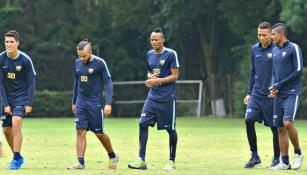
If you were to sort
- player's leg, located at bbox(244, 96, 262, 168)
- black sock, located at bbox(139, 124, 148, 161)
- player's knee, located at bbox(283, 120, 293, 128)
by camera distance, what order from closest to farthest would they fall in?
1. player's knee, located at bbox(283, 120, 293, 128)
2. black sock, located at bbox(139, 124, 148, 161)
3. player's leg, located at bbox(244, 96, 262, 168)

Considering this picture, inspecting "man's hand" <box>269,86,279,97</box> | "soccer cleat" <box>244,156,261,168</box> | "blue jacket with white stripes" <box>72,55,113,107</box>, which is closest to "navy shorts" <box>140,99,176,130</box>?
"blue jacket with white stripes" <box>72,55,113,107</box>

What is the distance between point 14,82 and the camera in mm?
15438

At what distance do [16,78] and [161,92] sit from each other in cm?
252

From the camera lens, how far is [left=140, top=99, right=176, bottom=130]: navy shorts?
50.5ft

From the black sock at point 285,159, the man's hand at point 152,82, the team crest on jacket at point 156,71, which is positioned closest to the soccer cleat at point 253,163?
the black sock at point 285,159

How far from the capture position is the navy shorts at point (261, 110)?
15.4m

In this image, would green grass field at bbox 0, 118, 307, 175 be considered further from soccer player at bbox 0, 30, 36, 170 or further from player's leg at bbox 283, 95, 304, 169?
soccer player at bbox 0, 30, 36, 170

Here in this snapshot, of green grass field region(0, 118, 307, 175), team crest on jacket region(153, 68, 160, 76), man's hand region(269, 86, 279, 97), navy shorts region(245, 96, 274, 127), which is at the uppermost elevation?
team crest on jacket region(153, 68, 160, 76)

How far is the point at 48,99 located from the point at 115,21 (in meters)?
7.20

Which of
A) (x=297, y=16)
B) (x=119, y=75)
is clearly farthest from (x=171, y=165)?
(x=119, y=75)

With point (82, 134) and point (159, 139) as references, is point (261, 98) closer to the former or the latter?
point (82, 134)

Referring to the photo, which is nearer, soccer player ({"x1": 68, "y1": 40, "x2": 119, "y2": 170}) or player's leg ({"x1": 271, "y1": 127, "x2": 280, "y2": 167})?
soccer player ({"x1": 68, "y1": 40, "x2": 119, "y2": 170})

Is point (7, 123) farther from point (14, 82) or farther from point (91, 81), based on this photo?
point (91, 81)

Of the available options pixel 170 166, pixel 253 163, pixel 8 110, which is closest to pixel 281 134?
pixel 253 163
